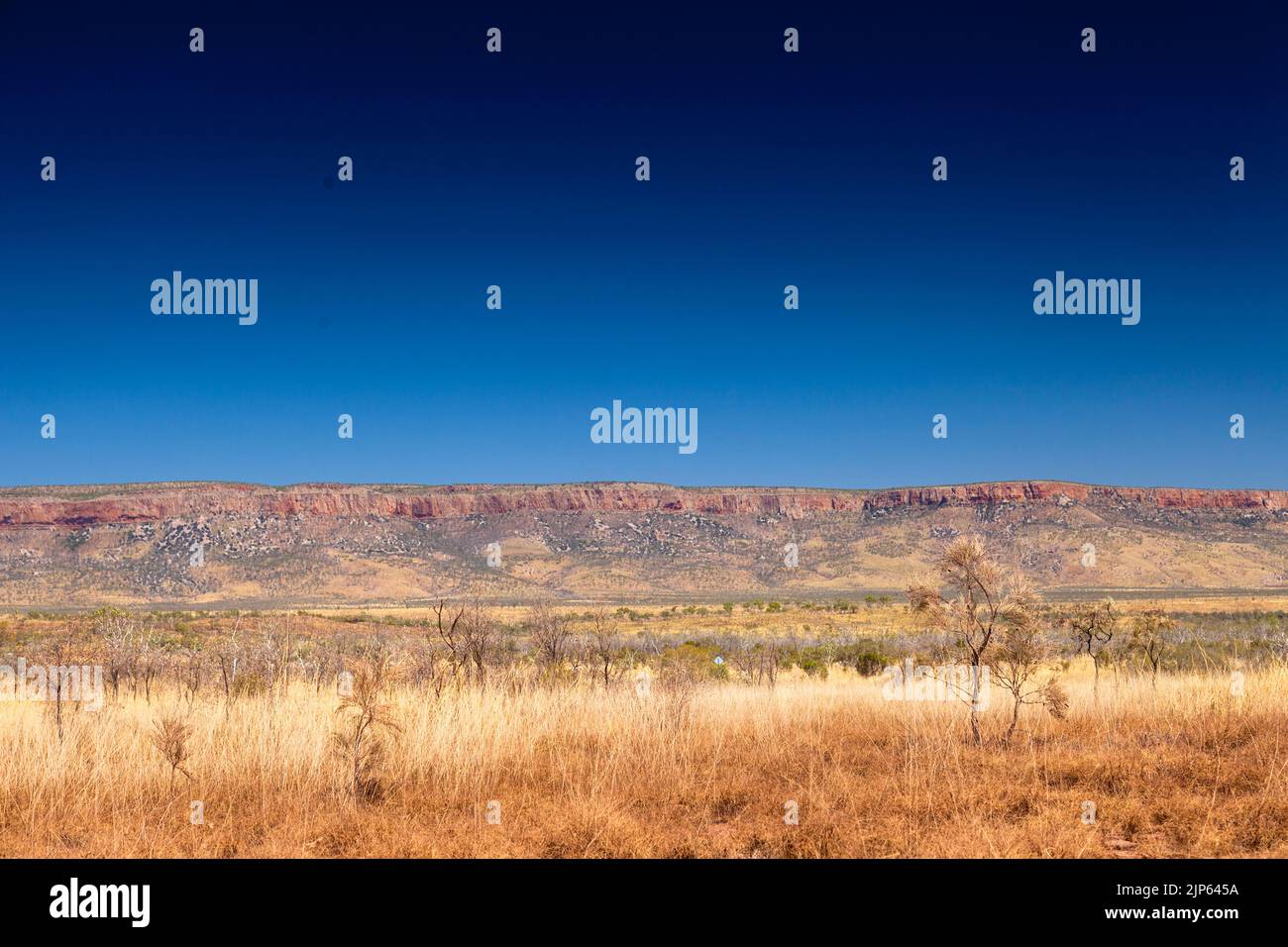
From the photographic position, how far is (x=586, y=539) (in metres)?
108

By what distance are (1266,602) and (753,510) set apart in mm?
64967

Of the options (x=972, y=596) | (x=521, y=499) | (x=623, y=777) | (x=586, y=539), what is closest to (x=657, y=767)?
(x=623, y=777)

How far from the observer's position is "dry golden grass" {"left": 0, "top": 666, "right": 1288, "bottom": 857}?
5.52m

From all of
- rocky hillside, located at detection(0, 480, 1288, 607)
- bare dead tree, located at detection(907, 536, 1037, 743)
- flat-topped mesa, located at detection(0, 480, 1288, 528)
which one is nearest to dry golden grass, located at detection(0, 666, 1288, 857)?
bare dead tree, located at detection(907, 536, 1037, 743)

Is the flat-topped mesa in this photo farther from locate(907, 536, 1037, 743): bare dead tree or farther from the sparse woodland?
locate(907, 536, 1037, 743): bare dead tree

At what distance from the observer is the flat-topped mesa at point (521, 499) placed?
105750mm

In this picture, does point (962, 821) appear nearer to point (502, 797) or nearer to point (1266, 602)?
point (502, 797)

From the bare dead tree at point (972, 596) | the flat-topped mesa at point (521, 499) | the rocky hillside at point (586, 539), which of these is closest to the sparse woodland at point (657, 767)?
the bare dead tree at point (972, 596)

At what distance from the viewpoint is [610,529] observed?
368ft

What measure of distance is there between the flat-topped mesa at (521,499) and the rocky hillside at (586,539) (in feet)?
0.80

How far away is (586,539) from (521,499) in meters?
12.7

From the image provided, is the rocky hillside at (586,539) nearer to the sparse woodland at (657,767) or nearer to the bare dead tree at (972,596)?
the sparse woodland at (657,767)

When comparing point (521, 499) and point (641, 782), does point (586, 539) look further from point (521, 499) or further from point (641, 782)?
point (641, 782)

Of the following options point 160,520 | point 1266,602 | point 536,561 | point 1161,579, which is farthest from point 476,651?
point 160,520
